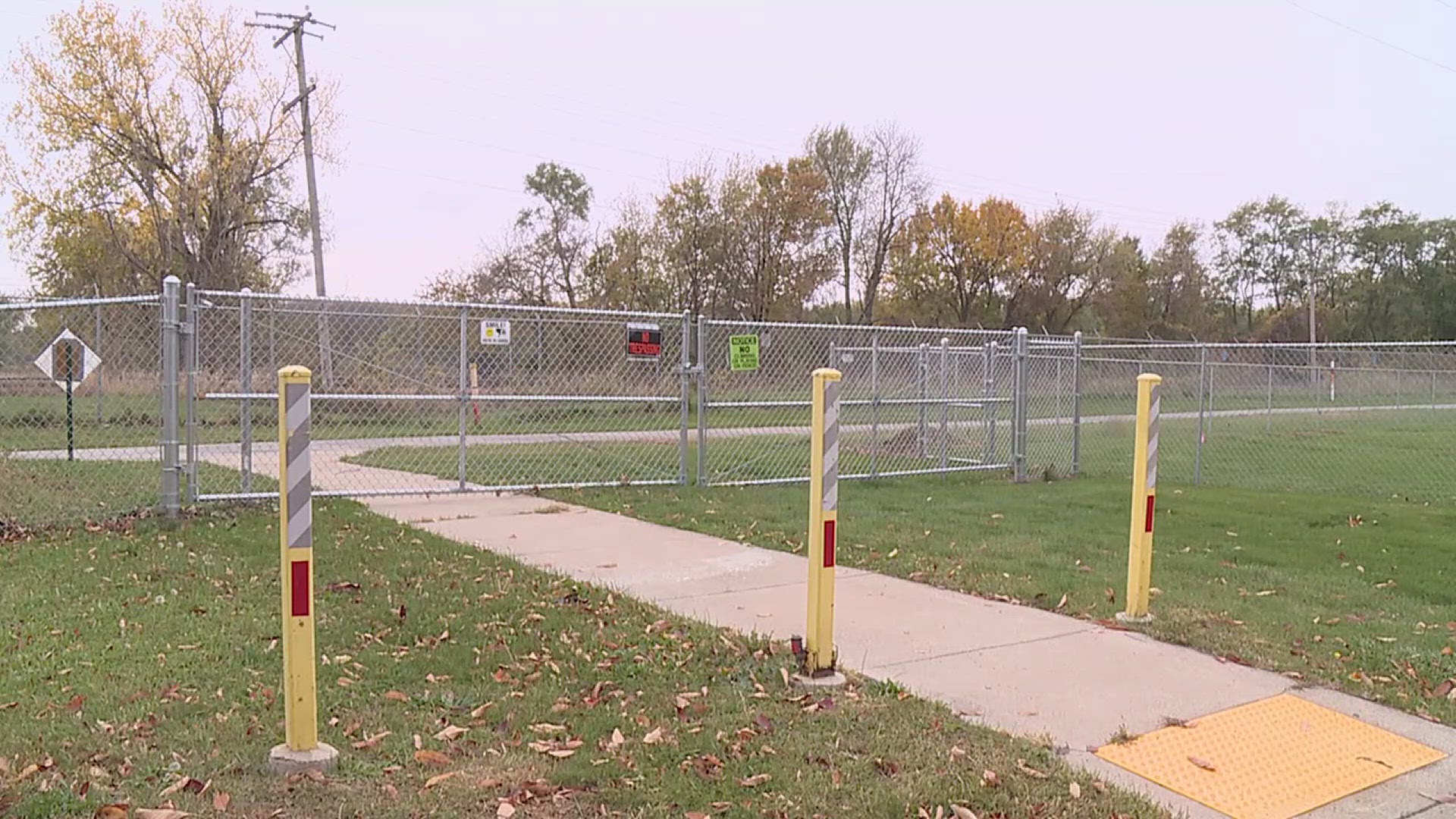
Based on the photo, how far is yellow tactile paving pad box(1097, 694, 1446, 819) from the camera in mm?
3543

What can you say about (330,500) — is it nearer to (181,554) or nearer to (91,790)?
(181,554)

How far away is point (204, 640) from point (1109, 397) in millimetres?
18868

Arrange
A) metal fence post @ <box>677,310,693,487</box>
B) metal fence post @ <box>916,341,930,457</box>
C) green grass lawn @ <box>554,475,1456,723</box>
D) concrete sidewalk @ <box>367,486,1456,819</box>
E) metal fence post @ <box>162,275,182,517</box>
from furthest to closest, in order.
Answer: metal fence post @ <box>916,341,930,457</box>, metal fence post @ <box>677,310,693,487</box>, metal fence post @ <box>162,275,182,517</box>, green grass lawn @ <box>554,475,1456,723</box>, concrete sidewalk @ <box>367,486,1456,819</box>

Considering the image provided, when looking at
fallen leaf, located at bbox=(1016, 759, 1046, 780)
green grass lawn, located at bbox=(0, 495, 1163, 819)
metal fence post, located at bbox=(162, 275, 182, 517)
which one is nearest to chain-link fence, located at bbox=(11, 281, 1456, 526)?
metal fence post, located at bbox=(162, 275, 182, 517)

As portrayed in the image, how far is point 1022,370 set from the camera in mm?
12141

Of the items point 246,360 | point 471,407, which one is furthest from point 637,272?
point 246,360

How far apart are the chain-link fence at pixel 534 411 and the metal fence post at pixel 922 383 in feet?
0.21

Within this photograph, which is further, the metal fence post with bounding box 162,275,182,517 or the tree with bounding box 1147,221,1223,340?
the tree with bounding box 1147,221,1223,340

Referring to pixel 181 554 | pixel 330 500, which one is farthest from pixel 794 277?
pixel 181 554

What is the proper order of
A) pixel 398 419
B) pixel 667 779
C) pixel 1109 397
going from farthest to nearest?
pixel 1109 397, pixel 398 419, pixel 667 779

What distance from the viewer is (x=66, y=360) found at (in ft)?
34.7

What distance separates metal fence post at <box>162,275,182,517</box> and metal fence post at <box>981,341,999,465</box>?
9001mm

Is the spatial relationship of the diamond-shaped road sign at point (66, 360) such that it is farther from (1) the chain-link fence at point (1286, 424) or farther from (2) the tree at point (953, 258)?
(2) the tree at point (953, 258)

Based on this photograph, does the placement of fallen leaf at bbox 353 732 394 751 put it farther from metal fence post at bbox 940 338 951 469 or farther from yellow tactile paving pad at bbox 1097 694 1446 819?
metal fence post at bbox 940 338 951 469
